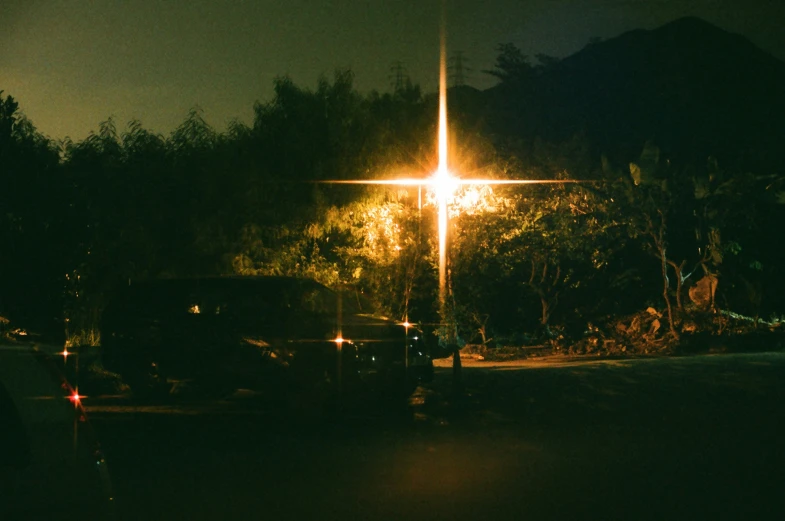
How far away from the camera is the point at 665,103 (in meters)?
63.2

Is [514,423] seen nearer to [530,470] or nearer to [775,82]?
[530,470]

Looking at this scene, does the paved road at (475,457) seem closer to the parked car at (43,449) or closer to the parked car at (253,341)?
the parked car at (253,341)

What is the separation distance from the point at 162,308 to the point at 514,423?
5098 mm

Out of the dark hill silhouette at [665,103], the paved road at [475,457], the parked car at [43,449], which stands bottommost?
the paved road at [475,457]

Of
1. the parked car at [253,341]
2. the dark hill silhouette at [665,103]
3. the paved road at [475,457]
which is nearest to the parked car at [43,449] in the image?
the paved road at [475,457]

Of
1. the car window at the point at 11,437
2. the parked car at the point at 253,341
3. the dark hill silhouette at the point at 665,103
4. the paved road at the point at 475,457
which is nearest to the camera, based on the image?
the car window at the point at 11,437

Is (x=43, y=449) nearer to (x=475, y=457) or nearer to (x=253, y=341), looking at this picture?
(x=475, y=457)

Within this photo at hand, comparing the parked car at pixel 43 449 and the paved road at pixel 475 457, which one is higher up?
the parked car at pixel 43 449

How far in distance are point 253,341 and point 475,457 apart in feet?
14.1

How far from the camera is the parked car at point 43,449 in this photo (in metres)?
4.34

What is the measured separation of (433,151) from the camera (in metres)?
29.6

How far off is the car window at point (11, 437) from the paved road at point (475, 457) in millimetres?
2770

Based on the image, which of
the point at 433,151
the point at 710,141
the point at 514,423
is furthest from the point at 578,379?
the point at 710,141

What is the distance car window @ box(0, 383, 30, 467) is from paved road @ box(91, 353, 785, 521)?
277cm
